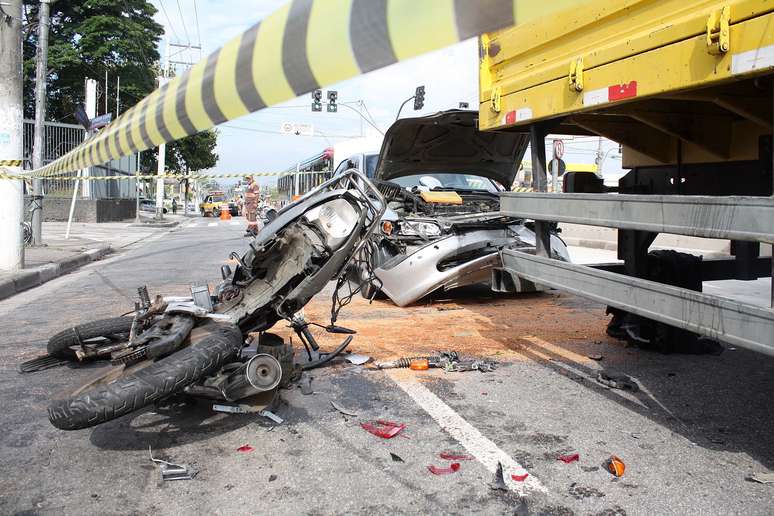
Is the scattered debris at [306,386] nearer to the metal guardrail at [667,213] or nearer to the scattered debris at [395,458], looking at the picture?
the scattered debris at [395,458]

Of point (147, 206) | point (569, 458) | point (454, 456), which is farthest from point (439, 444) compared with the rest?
point (147, 206)

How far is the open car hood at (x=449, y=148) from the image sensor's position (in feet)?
24.6

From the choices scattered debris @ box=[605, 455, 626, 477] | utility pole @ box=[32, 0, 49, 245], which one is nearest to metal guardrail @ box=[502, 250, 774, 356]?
scattered debris @ box=[605, 455, 626, 477]

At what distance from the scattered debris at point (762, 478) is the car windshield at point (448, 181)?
6.15 m

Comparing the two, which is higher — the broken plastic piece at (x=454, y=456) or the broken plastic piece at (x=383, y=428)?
the broken plastic piece at (x=383, y=428)

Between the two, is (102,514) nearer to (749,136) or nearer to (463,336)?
(463,336)

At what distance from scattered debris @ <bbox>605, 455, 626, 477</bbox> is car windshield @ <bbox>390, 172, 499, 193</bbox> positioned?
5.92m

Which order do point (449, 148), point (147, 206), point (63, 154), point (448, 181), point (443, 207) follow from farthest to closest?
point (147, 206)
point (63, 154)
point (448, 181)
point (449, 148)
point (443, 207)

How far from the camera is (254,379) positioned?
3355 mm

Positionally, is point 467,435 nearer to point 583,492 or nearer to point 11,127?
point 583,492

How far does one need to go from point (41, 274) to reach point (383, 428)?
27.3 feet

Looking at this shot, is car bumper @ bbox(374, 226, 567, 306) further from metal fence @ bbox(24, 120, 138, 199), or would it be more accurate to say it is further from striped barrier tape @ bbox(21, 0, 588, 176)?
metal fence @ bbox(24, 120, 138, 199)

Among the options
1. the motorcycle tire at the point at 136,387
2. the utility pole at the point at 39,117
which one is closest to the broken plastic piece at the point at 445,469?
the motorcycle tire at the point at 136,387

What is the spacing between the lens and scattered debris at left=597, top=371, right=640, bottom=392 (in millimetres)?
4207
